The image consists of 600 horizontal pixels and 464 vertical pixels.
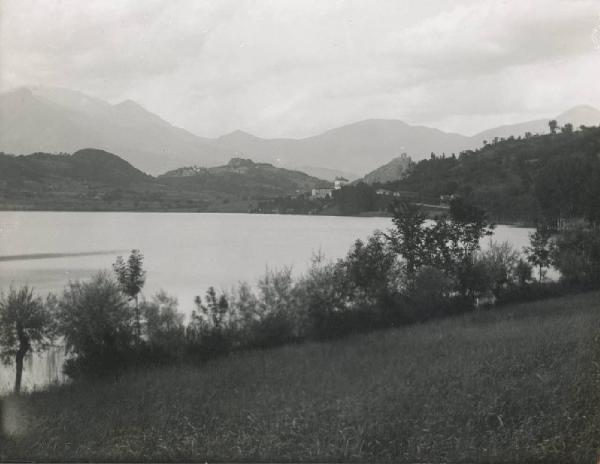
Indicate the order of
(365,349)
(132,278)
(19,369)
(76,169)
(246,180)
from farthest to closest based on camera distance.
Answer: (246,180)
(76,169)
(132,278)
(365,349)
(19,369)

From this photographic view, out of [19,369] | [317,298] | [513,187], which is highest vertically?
[513,187]

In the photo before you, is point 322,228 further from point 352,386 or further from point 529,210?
point 352,386

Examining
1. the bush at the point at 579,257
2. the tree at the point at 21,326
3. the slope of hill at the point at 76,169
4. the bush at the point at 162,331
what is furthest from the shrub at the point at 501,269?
the slope of hill at the point at 76,169

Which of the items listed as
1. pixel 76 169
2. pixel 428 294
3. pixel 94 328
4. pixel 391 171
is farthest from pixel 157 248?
pixel 391 171

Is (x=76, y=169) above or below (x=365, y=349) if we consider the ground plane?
above

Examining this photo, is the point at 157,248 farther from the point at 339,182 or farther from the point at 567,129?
the point at 567,129

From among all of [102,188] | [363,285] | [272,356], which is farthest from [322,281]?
[102,188]

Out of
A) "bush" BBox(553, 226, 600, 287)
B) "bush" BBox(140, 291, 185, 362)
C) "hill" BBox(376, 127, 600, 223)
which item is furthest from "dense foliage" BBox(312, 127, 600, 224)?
"bush" BBox(140, 291, 185, 362)

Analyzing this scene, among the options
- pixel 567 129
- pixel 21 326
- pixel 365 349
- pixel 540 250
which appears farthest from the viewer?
pixel 567 129
